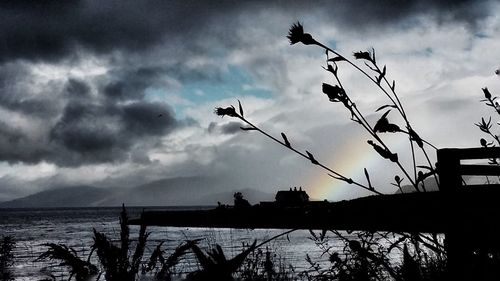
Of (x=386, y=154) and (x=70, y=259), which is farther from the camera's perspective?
(x=70, y=259)

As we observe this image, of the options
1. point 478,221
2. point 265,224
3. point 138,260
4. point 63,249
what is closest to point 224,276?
point 265,224

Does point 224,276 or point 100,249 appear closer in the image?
point 224,276

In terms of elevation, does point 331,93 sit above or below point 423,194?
above

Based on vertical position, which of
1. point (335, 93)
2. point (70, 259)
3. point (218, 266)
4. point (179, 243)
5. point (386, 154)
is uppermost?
point (335, 93)

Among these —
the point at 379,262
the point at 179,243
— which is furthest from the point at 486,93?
the point at 179,243

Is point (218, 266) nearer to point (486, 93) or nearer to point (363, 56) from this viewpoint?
point (363, 56)

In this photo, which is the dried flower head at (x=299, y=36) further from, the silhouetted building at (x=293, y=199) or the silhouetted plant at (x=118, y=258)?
the silhouetted plant at (x=118, y=258)

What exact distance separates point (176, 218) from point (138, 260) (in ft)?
2.34

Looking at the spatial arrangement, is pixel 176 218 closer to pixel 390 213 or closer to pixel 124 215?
pixel 390 213

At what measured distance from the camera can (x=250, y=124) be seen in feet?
5.18

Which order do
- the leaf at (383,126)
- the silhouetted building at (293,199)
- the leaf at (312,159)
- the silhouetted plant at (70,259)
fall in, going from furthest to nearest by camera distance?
the silhouetted plant at (70,259) → the leaf at (312,159) → the silhouetted building at (293,199) → the leaf at (383,126)

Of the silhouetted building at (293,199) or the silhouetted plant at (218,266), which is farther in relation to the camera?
the silhouetted building at (293,199)

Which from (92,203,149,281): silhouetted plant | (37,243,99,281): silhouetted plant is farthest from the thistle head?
(37,243,99,281): silhouetted plant

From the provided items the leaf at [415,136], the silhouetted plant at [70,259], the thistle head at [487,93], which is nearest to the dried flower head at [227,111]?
the leaf at [415,136]
